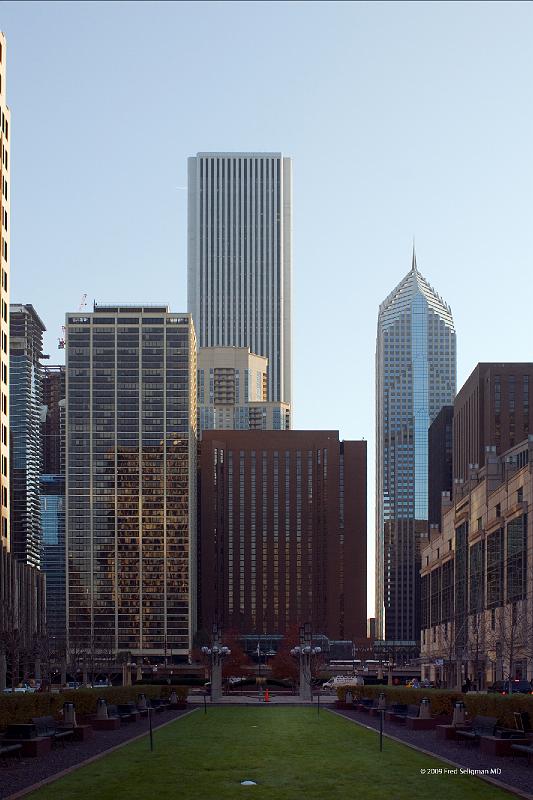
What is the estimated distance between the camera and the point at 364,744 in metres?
46.0

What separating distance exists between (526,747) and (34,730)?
1633 cm

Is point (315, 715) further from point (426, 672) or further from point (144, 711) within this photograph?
point (426, 672)

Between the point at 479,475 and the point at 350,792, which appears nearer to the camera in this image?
the point at 350,792

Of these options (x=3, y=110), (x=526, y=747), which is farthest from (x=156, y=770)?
(x=3, y=110)

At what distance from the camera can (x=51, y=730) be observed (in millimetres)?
47219

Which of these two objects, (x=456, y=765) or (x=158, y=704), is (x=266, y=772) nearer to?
(x=456, y=765)

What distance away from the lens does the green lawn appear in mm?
30141

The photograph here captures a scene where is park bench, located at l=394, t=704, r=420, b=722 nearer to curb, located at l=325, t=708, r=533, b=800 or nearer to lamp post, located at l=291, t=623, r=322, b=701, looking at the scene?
curb, located at l=325, t=708, r=533, b=800

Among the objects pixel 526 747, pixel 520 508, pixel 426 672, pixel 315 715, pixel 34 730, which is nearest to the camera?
pixel 526 747

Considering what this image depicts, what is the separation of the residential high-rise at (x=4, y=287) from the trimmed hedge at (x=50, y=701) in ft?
262

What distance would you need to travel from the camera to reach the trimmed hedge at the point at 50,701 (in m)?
48.2

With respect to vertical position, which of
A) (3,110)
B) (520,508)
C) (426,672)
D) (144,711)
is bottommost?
(426,672)

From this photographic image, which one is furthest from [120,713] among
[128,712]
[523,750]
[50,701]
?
[523,750]

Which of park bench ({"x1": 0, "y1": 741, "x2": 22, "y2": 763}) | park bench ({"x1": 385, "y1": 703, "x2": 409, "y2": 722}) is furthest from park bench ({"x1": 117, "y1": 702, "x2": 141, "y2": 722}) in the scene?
park bench ({"x1": 0, "y1": 741, "x2": 22, "y2": 763})
